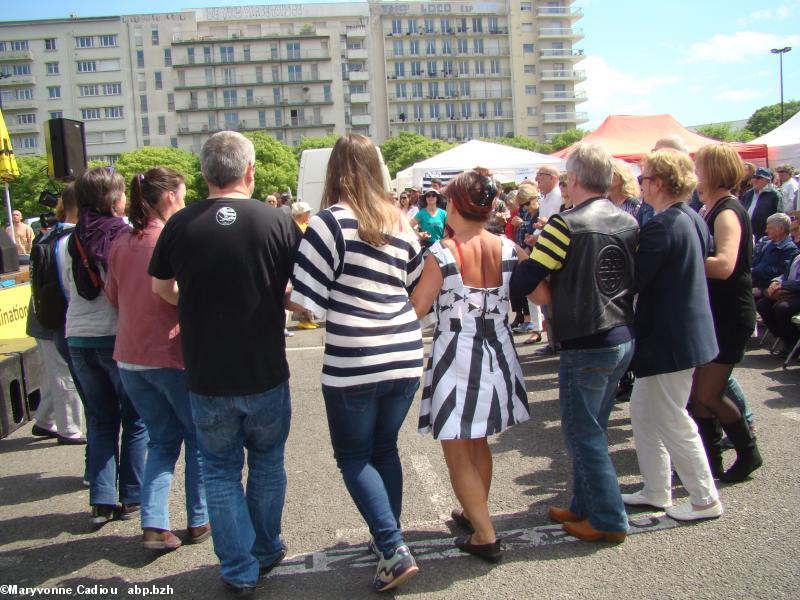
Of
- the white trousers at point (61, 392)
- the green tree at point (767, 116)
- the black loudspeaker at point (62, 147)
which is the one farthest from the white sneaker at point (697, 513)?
the green tree at point (767, 116)

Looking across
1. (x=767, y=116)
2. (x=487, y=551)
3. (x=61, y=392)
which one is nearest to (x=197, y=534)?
(x=487, y=551)

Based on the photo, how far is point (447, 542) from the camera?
352 cm

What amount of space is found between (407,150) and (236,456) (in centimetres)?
6948

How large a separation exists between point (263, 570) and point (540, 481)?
1912 millimetres

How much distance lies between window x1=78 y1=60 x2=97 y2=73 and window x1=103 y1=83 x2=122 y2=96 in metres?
2.65

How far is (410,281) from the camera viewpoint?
10.5 feet

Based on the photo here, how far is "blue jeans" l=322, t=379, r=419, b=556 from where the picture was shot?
292 cm

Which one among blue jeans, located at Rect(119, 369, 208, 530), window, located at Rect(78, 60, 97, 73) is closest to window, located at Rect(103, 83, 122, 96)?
window, located at Rect(78, 60, 97, 73)

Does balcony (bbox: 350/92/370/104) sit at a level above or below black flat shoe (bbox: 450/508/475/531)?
above

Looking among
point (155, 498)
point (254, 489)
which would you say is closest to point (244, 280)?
point (254, 489)

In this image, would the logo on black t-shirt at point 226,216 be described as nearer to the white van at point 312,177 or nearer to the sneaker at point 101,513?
the sneaker at point 101,513

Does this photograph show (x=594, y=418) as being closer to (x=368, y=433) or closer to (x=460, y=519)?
(x=460, y=519)

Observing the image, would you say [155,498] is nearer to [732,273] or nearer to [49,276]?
[49,276]

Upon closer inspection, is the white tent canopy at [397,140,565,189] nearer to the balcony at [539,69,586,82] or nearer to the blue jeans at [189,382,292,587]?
the blue jeans at [189,382,292,587]
